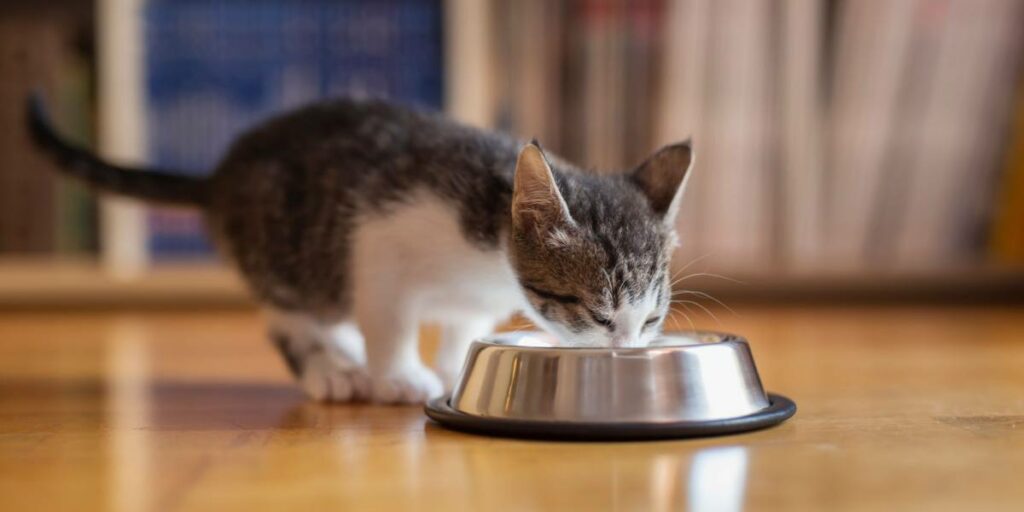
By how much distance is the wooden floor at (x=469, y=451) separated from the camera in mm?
1060

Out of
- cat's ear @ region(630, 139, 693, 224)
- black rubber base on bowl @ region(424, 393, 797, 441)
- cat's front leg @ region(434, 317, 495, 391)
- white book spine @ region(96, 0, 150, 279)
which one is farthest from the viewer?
white book spine @ region(96, 0, 150, 279)

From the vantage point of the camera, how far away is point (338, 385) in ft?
5.95

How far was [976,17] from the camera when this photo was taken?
379cm

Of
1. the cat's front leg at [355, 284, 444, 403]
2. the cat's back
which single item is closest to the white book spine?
the cat's back

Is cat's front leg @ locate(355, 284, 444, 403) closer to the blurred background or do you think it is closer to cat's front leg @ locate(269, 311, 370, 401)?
cat's front leg @ locate(269, 311, 370, 401)

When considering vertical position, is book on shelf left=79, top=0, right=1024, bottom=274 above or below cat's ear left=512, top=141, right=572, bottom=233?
above

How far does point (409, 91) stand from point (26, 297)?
131 centimetres

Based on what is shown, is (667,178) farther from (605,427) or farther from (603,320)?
(605,427)

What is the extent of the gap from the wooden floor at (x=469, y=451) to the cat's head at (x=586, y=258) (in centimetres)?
22

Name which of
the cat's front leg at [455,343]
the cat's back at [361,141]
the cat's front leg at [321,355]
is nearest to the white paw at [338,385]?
the cat's front leg at [321,355]

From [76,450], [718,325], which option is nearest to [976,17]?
[718,325]

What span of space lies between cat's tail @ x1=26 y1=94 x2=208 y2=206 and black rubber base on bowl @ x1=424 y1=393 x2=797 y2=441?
886 mm

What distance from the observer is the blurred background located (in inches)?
146

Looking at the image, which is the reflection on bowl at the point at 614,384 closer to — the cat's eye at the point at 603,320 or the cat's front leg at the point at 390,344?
the cat's eye at the point at 603,320
